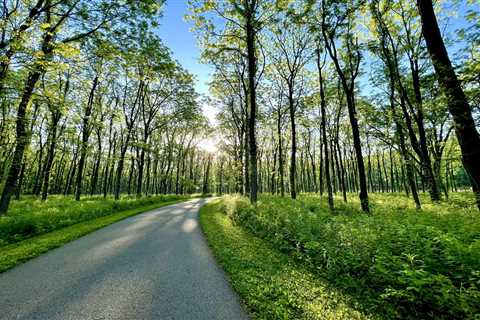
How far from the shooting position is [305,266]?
5359 mm

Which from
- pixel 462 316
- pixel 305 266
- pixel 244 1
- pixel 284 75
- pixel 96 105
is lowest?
pixel 305 266

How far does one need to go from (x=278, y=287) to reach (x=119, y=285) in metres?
3.42

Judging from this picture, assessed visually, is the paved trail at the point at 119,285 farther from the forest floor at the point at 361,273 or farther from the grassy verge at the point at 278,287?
the forest floor at the point at 361,273

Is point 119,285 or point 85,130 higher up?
point 85,130

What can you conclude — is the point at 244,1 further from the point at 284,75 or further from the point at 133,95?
the point at 133,95

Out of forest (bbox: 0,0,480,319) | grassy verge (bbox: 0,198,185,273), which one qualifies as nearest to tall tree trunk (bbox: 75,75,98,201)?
forest (bbox: 0,0,480,319)

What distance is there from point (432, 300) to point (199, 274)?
446cm

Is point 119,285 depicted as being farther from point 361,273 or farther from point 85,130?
point 85,130

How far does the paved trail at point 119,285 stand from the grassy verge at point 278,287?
1.09 ft

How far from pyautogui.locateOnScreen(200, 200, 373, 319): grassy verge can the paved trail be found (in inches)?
13.0

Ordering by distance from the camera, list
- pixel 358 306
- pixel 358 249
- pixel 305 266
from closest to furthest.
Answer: pixel 358 306 → pixel 358 249 → pixel 305 266

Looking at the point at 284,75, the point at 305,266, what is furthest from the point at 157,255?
the point at 284,75

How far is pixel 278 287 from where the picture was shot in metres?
4.17

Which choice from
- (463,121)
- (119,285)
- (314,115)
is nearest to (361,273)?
(463,121)
